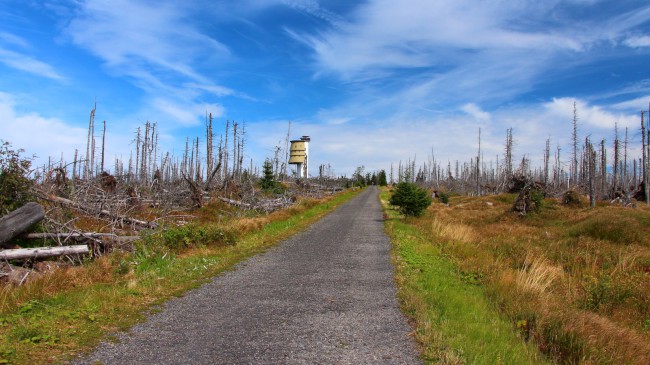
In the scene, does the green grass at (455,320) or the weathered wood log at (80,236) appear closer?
the green grass at (455,320)

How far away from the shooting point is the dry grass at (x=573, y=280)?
617 centimetres

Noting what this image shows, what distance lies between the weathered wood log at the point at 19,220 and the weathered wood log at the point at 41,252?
1.30ft

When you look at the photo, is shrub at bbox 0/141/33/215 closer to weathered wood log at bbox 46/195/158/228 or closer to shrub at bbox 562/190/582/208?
weathered wood log at bbox 46/195/158/228

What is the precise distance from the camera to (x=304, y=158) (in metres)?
66.1

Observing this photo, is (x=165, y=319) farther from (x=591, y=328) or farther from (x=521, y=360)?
(x=591, y=328)

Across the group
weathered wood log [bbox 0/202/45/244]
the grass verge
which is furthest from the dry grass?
weathered wood log [bbox 0/202/45/244]

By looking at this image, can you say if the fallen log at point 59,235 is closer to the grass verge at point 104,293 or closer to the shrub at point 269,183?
the grass verge at point 104,293

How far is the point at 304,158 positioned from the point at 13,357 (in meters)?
62.4

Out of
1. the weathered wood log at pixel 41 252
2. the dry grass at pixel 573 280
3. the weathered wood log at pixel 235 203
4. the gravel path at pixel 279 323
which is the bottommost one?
the dry grass at pixel 573 280

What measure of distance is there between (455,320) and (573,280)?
7.21 m

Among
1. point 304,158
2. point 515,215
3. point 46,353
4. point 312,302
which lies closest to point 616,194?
point 515,215

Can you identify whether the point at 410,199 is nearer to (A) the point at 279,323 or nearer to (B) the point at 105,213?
(B) the point at 105,213

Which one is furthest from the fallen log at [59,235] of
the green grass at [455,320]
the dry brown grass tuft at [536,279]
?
the dry brown grass tuft at [536,279]

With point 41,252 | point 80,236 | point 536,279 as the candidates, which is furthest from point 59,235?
point 536,279
